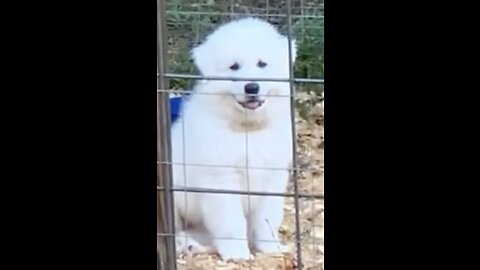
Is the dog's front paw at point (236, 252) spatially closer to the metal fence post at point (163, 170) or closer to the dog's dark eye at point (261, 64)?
the metal fence post at point (163, 170)

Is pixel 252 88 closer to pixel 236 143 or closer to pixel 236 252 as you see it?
pixel 236 143

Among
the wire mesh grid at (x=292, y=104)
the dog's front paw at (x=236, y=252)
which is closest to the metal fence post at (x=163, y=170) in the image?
the wire mesh grid at (x=292, y=104)

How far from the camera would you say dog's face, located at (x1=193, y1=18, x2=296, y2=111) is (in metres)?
1.66

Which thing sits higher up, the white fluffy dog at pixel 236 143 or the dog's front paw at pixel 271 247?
the white fluffy dog at pixel 236 143

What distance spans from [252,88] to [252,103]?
30mm

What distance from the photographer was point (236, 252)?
5.78 feet

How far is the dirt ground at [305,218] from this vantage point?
168 centimetres

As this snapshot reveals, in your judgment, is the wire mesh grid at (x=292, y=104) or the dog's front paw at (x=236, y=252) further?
the dog's front paw at (x=236, y=252)

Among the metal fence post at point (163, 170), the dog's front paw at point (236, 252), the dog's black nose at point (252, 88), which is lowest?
the dog's front paw at point (236, 252)

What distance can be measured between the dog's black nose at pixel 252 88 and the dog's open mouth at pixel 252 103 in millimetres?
12

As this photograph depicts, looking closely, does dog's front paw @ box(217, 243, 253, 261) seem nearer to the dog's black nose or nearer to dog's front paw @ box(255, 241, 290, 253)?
dog's front paw @ box(255, 241, 290, 253)
